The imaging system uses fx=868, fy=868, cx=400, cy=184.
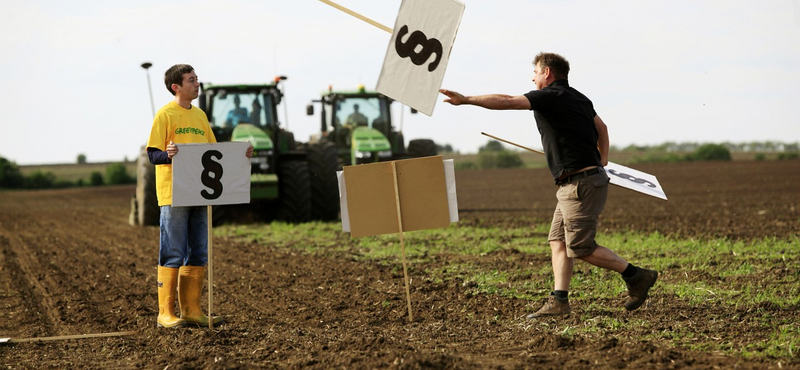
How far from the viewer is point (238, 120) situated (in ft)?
56.6

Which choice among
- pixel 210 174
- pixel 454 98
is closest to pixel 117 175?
pixel 210 174

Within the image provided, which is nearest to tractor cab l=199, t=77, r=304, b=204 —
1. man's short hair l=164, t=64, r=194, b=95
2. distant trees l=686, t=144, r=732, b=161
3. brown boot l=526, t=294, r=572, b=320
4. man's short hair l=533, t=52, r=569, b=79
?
man's short hair l=164, t=64, r=194, b=95

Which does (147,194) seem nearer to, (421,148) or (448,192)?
(421,148)

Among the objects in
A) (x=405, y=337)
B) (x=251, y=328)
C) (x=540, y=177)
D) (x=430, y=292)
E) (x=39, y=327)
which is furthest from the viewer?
(x=540, y=177)

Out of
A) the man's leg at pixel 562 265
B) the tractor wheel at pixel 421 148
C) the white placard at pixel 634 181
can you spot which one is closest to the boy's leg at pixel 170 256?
the man's leg at pixel 562 265

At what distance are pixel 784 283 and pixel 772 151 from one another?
137 feet

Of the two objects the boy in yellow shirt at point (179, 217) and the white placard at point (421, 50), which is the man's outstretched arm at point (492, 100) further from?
the boy in yellow shirt at point (179, 217)

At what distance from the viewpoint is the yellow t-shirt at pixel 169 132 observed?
6.42 m

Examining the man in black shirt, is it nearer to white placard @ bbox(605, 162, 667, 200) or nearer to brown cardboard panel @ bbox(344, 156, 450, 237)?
white placard @ bbox(605, 162, 667, 200)

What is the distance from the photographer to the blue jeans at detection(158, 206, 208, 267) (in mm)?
6484

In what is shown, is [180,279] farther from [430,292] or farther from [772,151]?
[772,151]

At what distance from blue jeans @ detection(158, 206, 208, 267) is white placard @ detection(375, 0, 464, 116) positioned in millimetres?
1799

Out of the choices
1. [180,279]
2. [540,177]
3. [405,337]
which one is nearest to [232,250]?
[180,279]

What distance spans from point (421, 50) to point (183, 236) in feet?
7.46
